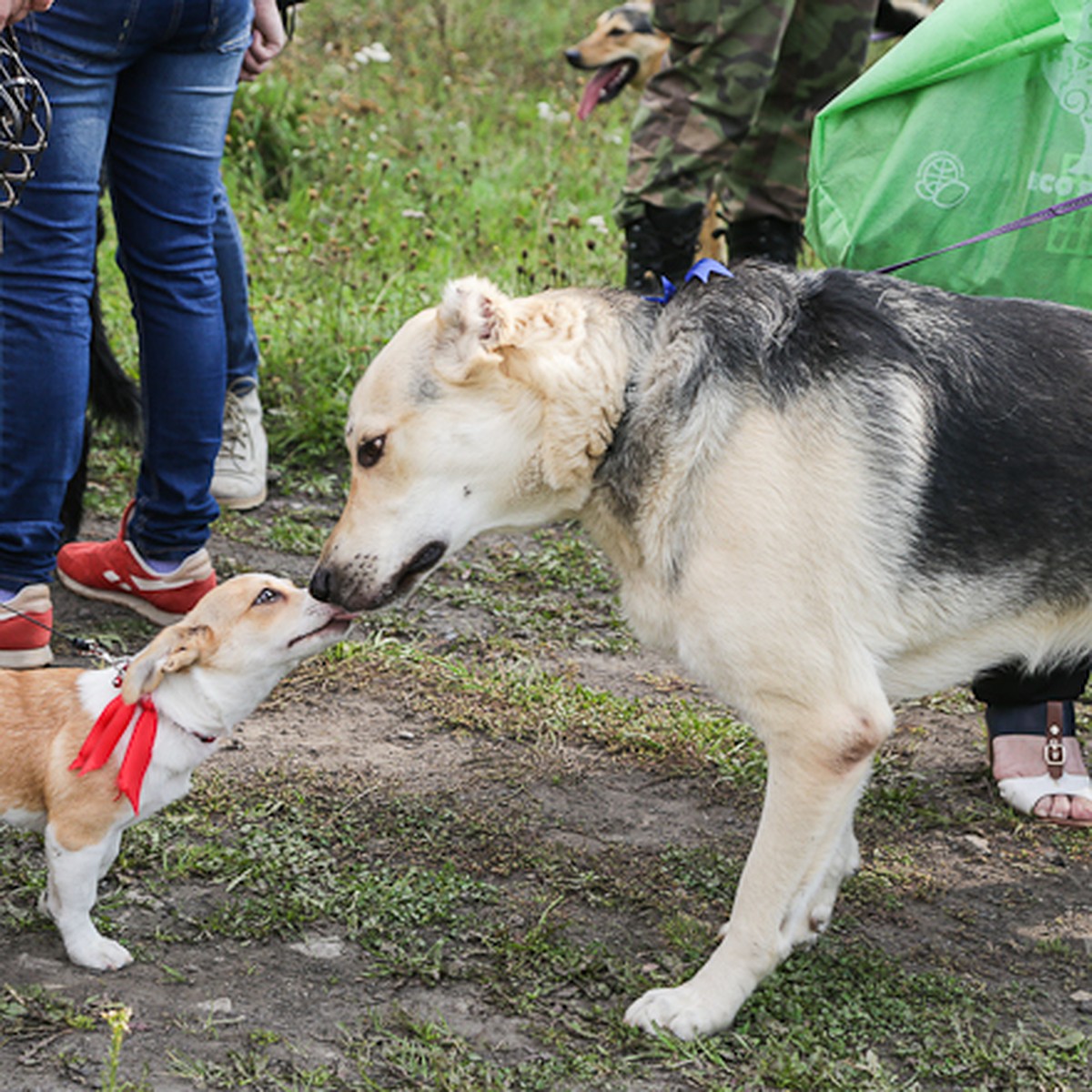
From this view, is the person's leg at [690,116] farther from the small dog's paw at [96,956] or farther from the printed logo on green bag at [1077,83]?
the small dog's paw at [96,956]

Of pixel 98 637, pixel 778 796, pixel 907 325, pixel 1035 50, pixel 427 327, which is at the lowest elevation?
pixel 98 637

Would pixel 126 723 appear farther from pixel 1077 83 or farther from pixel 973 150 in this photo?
pixel 1077 83

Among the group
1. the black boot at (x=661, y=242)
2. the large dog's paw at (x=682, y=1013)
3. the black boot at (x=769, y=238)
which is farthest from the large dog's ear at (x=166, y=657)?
the black boot at (x=769, y=238)

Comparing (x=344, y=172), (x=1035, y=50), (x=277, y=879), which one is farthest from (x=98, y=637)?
(x=344, y=172)

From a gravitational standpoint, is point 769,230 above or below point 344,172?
above

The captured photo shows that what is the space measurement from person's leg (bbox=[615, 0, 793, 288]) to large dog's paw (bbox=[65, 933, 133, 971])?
10.5ft

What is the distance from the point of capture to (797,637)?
252 cm

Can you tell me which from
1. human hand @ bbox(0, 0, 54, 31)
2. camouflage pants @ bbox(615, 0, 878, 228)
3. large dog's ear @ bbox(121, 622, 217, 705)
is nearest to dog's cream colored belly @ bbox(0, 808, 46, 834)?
large dog's ear @ bbox(121, 622, 217, 705)

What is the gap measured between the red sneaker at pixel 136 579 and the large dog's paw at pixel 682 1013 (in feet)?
6.30

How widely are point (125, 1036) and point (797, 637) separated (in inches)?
52.6

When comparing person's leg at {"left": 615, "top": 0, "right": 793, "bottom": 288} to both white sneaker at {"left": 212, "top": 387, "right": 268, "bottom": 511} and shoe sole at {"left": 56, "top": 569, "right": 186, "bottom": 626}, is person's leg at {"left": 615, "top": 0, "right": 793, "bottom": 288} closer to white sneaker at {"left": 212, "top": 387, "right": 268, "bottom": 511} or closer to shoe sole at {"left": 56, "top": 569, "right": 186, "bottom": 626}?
white sneaker at {"left": 212, "top": 387, "right": 268, "bottom": 511}

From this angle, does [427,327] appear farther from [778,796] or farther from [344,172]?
[344,172]

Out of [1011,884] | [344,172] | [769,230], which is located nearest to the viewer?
[1011,884]

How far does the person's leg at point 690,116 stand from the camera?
479 cm
